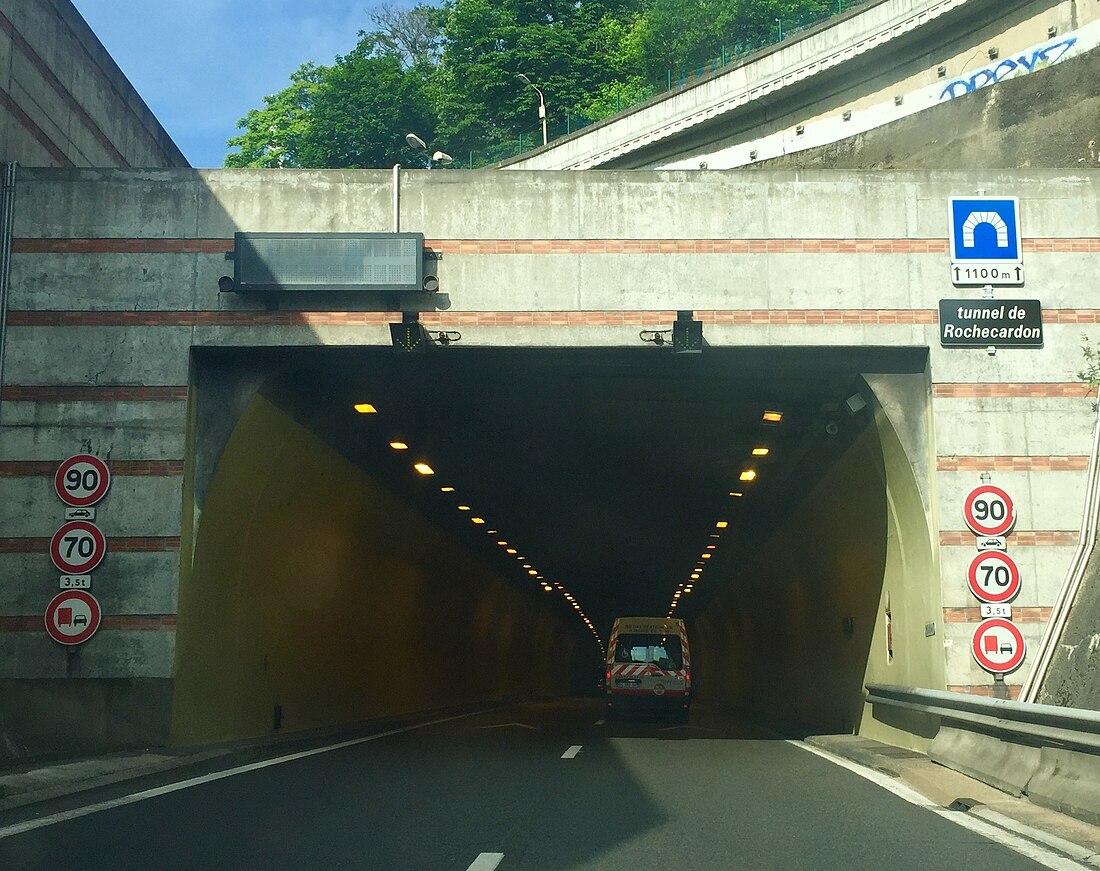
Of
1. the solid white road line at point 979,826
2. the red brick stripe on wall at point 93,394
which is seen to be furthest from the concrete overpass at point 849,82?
the red brick stripe on wall at point 93,394

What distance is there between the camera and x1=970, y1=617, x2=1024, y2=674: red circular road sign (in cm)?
1506

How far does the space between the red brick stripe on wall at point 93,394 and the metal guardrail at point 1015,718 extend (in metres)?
9.85

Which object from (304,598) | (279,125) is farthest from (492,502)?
(279,125)

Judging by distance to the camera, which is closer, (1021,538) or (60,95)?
(1021,538)

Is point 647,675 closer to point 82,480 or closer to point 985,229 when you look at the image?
point 985,229

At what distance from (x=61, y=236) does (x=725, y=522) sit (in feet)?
73.1

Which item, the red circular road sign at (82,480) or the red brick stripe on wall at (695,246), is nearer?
the red circular road sign at (82,480)

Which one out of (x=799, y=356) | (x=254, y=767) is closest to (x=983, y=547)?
(x=799, y=356)

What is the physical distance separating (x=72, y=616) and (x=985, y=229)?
499 inches

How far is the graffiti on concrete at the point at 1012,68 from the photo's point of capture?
35719mm

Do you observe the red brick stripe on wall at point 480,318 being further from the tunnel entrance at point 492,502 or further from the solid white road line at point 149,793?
the solid white road line at point 149,793

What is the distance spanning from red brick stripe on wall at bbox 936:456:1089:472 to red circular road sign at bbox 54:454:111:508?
10637mm

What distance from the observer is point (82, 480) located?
15.6 metres

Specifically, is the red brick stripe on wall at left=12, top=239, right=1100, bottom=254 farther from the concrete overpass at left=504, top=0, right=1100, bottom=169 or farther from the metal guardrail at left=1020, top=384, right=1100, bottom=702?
the concrete overpass at left=504, top=0, right=1100, bottom=169
